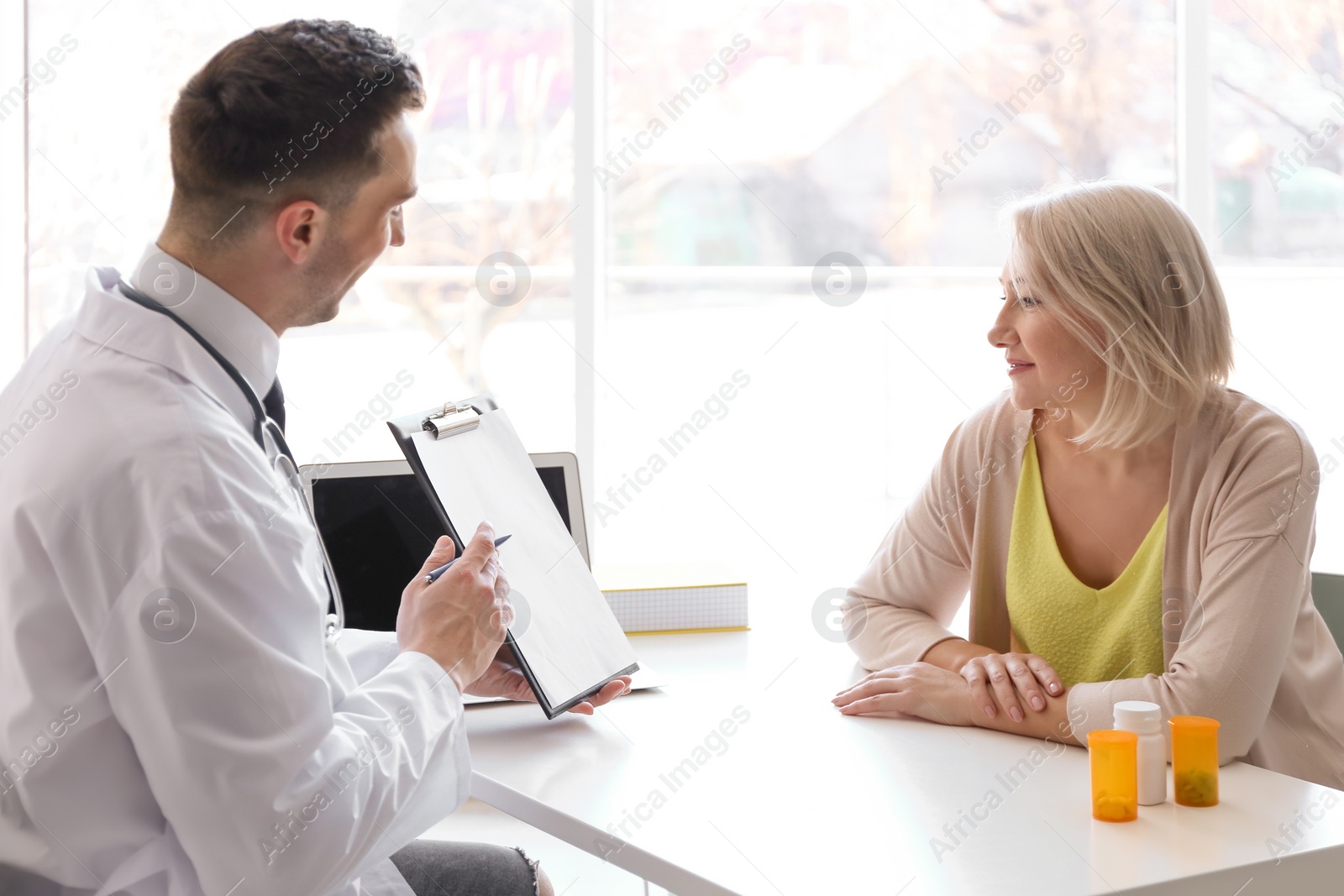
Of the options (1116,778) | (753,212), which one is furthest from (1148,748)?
(753,212)

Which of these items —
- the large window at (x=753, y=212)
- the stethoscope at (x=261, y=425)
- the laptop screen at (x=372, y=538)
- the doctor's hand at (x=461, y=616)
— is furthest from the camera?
the large window at (x=753, y=212)

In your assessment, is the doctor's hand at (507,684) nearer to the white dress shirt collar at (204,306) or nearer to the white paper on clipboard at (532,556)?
the white paper on clipboard at (532,556)

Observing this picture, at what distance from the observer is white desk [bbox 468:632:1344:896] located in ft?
3.30

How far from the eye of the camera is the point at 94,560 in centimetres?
96

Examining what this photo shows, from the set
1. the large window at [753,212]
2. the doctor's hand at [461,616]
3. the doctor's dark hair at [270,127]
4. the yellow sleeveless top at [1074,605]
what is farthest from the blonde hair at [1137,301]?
the large window at [753,212]

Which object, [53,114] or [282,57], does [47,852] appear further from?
[53,114]

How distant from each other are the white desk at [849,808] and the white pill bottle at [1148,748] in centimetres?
2

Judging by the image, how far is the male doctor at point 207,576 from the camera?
0.95 metres

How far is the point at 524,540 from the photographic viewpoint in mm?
1517

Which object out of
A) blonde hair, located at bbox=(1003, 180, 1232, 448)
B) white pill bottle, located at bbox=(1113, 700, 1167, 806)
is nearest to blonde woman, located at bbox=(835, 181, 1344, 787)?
blonde hair, located at bbox=(1003, 180, 1232, 448)

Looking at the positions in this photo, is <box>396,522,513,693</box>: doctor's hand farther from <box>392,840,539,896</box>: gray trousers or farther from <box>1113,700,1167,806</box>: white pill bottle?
<box>1113,700,1167,806</box>: white pill bottle

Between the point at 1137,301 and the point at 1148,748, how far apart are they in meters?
0.68

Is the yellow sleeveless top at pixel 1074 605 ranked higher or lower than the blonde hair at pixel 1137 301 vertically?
lower

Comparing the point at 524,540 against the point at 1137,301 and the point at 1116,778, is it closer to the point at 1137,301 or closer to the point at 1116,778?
the point at 1116,778
